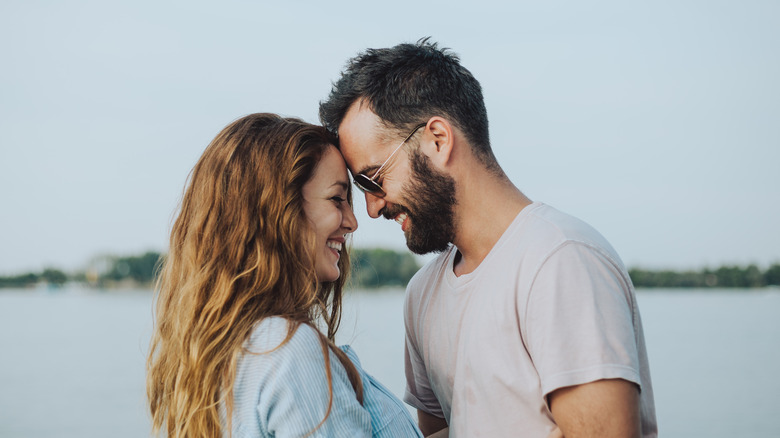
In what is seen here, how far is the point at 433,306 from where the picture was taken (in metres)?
2.82

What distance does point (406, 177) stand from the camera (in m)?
2.67

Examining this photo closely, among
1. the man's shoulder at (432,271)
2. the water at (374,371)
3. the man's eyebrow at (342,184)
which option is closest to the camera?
the man's eyebrow at (342,184)

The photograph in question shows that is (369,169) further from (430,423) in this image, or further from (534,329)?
(430,423)

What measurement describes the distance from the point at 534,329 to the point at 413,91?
41.8 inches

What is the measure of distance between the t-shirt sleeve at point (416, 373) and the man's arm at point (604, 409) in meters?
1.05

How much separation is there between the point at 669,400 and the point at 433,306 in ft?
54.9

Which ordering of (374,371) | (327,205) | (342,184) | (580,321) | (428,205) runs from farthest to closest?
(374,371), (428,205), (342,184), (327,205), (580,321)

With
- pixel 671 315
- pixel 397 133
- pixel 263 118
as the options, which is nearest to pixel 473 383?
pixel 397 133

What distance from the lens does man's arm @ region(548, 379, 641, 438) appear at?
196 cm

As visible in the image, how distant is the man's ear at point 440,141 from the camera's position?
2.59m

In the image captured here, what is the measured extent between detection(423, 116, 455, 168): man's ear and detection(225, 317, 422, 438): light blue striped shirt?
0.91m

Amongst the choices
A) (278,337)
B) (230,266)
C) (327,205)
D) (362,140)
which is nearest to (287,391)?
(278,337)

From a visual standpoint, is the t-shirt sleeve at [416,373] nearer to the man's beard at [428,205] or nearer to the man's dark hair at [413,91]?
the man's beard at [428,205]

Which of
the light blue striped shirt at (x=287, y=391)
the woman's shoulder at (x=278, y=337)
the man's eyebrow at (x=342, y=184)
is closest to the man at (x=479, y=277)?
the man's eyebrow at (x=342, y=184)
